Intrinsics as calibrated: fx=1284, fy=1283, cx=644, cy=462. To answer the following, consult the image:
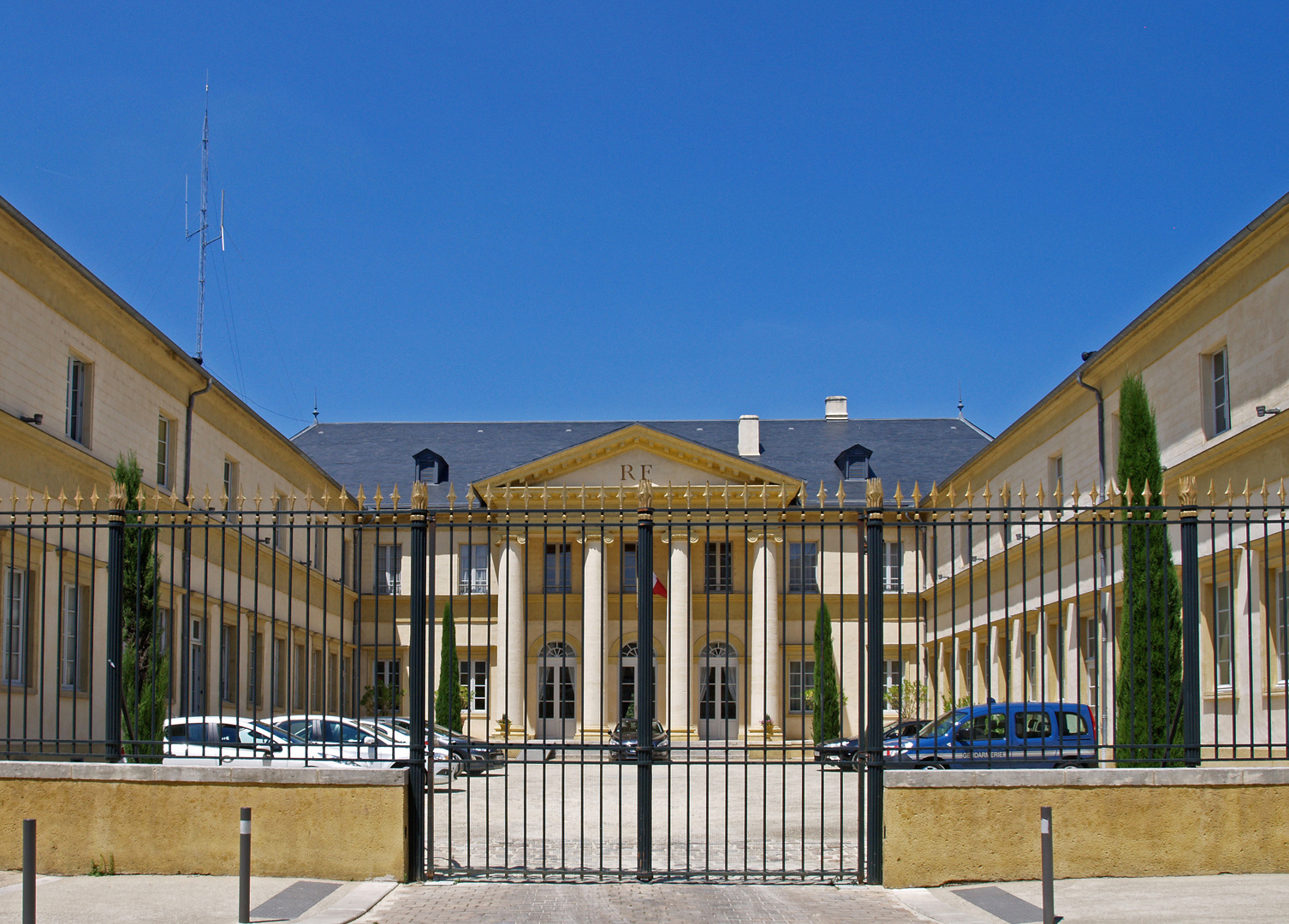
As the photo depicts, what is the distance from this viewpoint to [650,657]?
32.6 feet

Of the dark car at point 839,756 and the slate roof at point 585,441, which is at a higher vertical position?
the slate roof at point 585,441

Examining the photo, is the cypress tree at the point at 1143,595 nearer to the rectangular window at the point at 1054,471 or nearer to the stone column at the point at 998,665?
the stone column at the point at 998,665

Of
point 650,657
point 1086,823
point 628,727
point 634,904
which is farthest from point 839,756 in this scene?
point 628,727

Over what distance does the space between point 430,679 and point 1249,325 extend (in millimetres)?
14816

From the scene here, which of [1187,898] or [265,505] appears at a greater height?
[265,505]

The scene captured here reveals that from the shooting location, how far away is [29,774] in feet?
33.7

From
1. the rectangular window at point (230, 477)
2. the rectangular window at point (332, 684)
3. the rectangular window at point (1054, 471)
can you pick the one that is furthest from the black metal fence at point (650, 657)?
the rectangular window at point (230, 477)

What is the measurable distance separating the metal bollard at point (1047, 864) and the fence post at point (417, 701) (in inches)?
183

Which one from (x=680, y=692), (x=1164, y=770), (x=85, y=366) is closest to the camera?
(x=1164, y=770)

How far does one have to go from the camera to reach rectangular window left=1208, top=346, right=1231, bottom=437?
Result: 67.3 ft

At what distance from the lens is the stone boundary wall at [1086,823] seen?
9.87 meters

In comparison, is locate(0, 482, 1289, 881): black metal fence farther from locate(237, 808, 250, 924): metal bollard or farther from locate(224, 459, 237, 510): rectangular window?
locate(224, 459, 237, 510): rectangular window

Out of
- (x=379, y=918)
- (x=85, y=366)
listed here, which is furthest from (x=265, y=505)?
(x=379, y=918)

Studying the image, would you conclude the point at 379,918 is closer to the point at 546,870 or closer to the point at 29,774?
the point at 546,870
